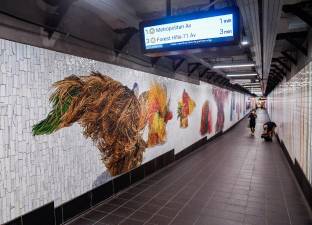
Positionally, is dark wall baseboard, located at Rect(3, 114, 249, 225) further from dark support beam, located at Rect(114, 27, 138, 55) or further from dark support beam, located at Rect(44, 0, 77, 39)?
dark support beam, located at Rect(114, 27, 138, 55)

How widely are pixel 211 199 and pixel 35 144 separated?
10.4ft

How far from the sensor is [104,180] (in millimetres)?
4359

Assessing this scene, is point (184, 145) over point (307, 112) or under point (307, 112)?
under

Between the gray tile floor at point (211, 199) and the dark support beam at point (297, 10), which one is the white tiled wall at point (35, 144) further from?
the dark support beam at point (297, 10)

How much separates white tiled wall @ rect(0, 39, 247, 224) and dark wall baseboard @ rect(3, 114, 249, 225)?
3.6 inches

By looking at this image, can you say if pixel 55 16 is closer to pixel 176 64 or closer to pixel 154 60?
pixel 154 60

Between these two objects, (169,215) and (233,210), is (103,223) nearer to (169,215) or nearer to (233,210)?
(169,215)

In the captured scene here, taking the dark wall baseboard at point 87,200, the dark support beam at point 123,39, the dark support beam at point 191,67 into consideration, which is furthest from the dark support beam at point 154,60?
the dark support beam at point 191,67

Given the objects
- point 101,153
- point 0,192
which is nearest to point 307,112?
point 101,153

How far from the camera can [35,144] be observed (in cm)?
304

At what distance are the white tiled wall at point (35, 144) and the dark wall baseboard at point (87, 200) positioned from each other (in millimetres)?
91

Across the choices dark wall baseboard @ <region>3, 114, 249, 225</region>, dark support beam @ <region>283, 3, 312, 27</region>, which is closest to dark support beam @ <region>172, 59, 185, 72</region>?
dark wall baseboard @ <region>3, 114, 249, 225</region>

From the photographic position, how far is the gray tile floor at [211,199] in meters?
3.73

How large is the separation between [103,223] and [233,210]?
2103 mm
